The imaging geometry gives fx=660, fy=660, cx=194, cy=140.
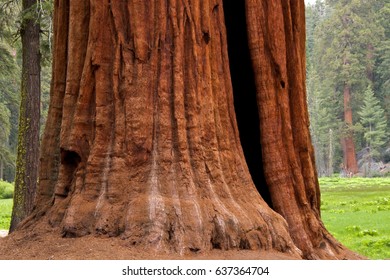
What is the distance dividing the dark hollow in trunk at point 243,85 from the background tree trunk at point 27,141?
7.52 meters

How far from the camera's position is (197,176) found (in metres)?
6.94

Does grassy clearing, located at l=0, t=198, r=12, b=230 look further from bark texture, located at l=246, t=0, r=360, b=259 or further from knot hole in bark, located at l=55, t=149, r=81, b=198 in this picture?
bark texture, located at l=246, t=0, r=360, b=259

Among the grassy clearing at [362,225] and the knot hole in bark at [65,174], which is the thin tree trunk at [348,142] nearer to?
the grassy clearing at [362,225]

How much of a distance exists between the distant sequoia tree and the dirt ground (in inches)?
4.9

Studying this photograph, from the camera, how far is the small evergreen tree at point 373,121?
59094 mm

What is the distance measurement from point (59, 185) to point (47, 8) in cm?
947

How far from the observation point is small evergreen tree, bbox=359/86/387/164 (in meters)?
59.1

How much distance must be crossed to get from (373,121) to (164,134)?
184 feet

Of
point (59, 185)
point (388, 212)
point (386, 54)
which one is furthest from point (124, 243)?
point (386, 54)

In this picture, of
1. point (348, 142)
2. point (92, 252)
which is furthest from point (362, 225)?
point (348, 142)

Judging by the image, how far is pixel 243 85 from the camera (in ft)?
28.8

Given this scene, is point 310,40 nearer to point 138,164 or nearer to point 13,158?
point 13,158

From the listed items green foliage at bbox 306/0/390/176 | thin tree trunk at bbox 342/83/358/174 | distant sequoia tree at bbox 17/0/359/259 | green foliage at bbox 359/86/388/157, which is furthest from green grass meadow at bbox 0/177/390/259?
green foliage at bbox 306/0/390/176

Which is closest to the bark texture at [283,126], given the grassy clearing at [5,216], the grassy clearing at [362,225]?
the grassy clearing at [362,225]
